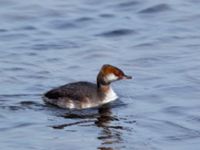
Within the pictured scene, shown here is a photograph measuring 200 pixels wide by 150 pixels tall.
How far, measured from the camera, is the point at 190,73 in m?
18.5

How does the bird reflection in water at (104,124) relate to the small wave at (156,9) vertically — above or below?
below

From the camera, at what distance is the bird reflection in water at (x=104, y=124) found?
46.6ft

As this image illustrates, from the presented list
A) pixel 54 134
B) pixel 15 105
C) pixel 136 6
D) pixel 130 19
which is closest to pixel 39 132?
pixel 54 134

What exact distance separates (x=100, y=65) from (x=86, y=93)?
2.78 m

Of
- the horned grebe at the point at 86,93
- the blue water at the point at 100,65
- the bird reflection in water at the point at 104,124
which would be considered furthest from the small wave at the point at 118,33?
the bird reflection in water at the point at 104,124

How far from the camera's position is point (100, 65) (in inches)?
760

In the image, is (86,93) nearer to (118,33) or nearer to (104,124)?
(104,124)

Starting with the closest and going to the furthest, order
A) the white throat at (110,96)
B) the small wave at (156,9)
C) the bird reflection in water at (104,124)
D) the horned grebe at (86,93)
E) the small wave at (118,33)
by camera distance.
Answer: the bird reflection in water at (104,124), the horned grebe at (86,93), the white throat at (110,96), the small wave at (118,33), the small wave at (156,9)

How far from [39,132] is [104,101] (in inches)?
95.9

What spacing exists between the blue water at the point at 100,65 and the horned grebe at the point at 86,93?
0.19 m

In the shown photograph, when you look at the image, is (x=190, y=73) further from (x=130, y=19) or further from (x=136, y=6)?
(x=136, y=6)

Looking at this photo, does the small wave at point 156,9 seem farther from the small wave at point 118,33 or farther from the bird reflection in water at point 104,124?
the bird reflection in water at point 104,124

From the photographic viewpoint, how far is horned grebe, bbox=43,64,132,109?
16.3 meters

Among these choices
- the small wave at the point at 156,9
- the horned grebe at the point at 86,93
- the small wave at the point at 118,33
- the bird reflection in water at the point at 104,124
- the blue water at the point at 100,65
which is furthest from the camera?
the small wave at the point at 156,9
